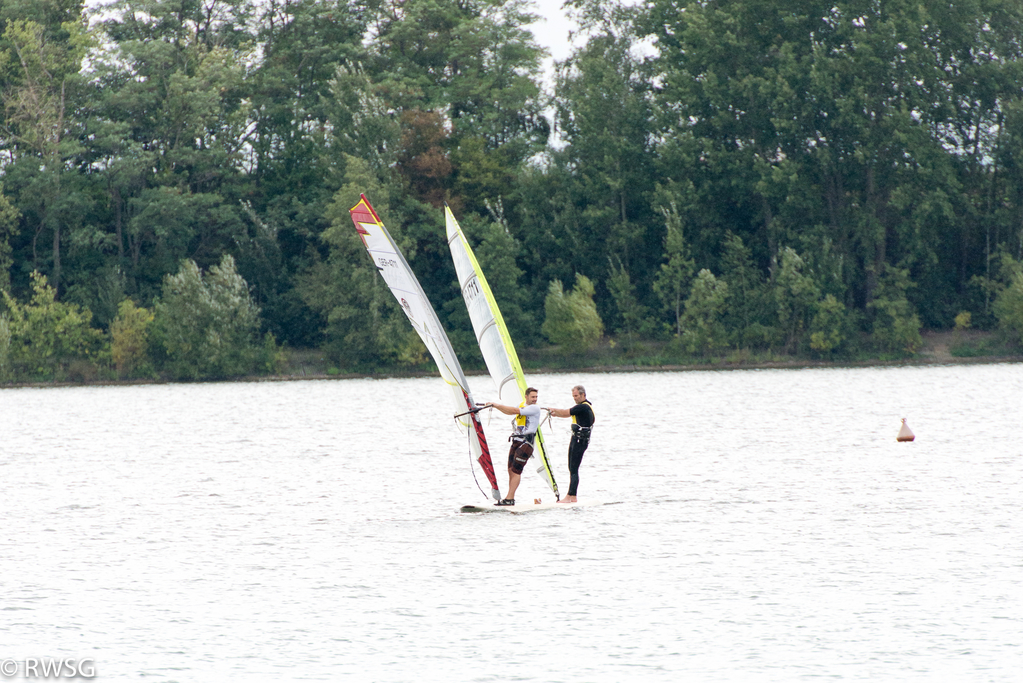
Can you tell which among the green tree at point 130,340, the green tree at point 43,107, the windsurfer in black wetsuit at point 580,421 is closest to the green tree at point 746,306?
the green tree at point 130,340

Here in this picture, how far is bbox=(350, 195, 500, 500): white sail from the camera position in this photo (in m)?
19.2

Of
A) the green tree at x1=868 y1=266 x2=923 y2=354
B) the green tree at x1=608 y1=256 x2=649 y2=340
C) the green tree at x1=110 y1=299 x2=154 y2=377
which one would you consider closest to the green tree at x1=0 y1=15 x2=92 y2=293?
the green tree at x1=110 y1=299 x2=154 y2=377

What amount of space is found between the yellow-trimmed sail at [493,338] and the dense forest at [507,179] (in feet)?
152

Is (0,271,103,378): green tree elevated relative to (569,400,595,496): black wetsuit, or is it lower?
elevated

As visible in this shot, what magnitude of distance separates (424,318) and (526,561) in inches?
209

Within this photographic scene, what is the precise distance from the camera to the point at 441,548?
16.5 m

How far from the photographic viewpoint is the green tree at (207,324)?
6494 cm

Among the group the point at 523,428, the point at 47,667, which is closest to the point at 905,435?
the point at 523,428

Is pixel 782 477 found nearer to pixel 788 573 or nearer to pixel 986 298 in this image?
pixel 788 573

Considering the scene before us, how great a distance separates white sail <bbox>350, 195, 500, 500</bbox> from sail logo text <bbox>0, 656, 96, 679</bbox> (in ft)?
27.4

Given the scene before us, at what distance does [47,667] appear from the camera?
11070 mm

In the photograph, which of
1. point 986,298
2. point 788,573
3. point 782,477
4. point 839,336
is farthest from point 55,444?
point 986,298

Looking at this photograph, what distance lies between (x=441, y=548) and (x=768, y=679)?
6.73 m

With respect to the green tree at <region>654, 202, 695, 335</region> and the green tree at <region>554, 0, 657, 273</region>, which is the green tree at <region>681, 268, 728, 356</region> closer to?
the green tree at <region>654, 202, 695, 335</region>
